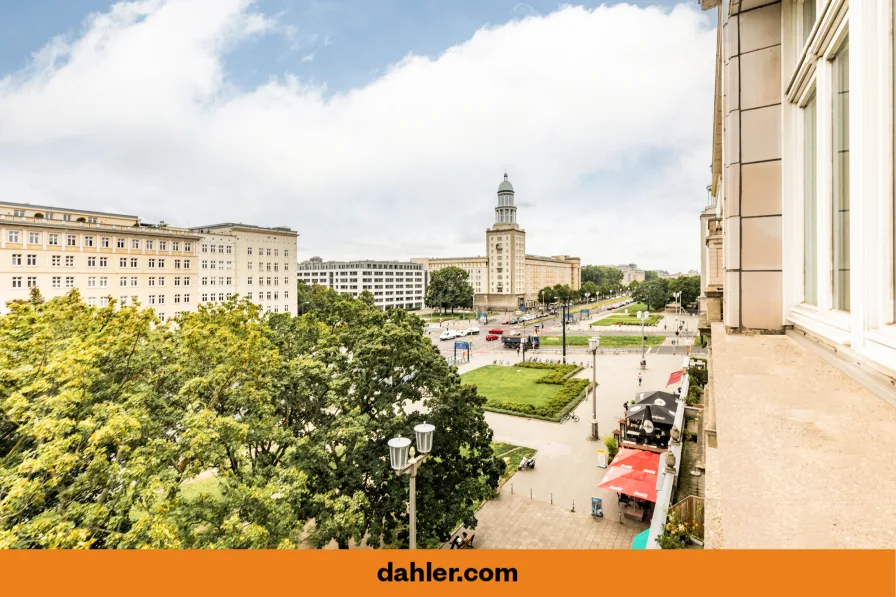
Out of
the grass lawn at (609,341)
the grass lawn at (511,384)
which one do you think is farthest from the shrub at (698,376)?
the grass lawn at (609,341)

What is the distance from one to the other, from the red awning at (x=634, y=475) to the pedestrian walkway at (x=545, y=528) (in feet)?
3.80

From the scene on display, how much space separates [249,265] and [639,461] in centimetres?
4436

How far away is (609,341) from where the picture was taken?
53.0 m

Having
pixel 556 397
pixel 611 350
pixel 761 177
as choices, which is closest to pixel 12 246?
pixel 556 397

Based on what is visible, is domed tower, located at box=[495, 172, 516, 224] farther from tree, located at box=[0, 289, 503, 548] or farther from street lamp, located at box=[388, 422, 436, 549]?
street lamp, located at box=[388, 422, 436, 549]

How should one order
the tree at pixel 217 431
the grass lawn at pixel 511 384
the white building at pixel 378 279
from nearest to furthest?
the tree at pixel 217 431, the grass lawn at pixel 511 384, the white building at pixel 378 279

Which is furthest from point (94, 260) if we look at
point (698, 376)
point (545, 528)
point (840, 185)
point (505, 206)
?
point (505, 206)

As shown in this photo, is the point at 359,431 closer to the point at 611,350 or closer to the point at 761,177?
the point at 761,177

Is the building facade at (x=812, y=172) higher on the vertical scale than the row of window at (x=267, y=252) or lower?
lower

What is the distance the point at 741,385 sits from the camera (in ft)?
9.82

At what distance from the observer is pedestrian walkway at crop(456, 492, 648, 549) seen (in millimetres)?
12875

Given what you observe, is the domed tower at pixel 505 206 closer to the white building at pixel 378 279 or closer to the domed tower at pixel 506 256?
the domed tower at pixel 506 256

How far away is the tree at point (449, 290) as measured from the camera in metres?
103

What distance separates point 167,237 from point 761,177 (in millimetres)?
45667
